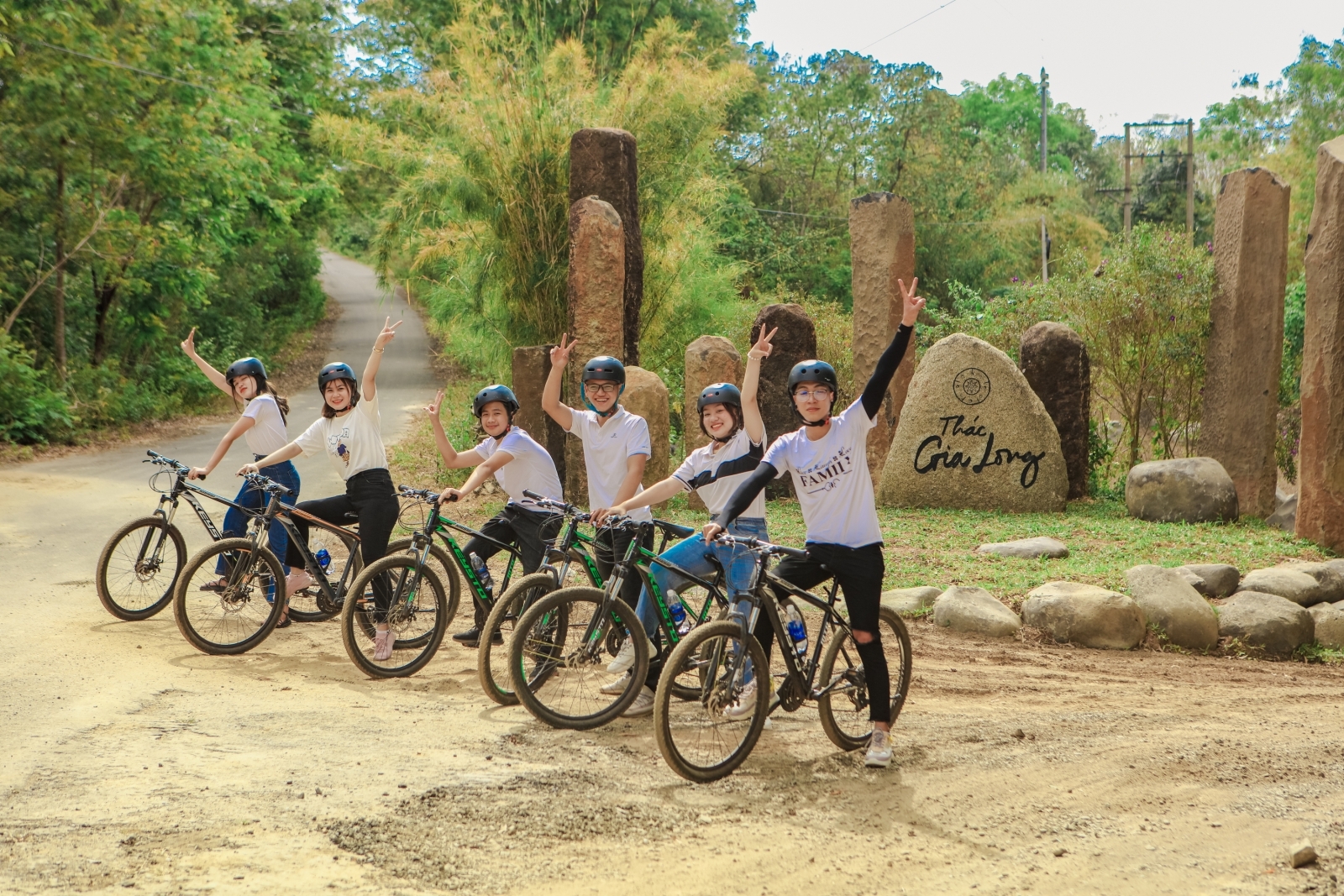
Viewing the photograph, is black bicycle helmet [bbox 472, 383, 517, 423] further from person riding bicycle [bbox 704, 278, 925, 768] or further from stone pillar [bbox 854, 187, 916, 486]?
stone pillar [bbox 854, 187, 916, 486]

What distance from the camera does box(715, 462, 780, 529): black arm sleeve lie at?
467 cm

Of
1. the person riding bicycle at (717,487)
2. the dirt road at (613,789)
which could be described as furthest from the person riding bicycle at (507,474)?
the person riding bicycle at (717,487)

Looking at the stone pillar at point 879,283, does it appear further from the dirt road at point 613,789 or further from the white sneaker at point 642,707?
the white sneaker at point 642,707

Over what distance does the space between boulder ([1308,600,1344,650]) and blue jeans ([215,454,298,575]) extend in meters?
6.50

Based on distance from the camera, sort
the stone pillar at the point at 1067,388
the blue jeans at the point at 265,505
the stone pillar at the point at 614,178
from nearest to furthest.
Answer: the blue jeans at the point at 265,505
the stone pillar at the point at 614,178
the stone pillar at the point at 1067,388

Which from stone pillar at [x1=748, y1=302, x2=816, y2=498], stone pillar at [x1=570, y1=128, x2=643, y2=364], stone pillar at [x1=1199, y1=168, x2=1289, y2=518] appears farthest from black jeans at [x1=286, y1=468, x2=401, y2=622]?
stone pillar at [x1=1199, y1=168, x2=1289, y2=518]

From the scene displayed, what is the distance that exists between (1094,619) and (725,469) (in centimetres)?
329

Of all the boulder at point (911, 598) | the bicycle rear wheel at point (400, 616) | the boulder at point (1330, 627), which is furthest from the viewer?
the boulder at point (911, 598)

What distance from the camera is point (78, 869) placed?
11.7 feet

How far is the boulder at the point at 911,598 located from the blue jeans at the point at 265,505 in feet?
12.7

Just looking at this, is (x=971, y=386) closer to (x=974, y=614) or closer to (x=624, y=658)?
(x=974, y=614)

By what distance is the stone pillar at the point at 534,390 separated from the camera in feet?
38.1

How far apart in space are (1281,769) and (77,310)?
18.7 meters

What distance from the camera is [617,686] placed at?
203 inches
